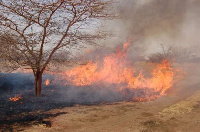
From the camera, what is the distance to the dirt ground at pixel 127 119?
253 inches

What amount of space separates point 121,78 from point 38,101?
9.89 metres

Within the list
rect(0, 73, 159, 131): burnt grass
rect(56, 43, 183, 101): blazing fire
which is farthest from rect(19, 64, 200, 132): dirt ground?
rect(56, 43, 183, 101): blazing fire

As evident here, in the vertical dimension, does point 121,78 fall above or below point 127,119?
above

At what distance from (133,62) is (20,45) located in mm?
22472

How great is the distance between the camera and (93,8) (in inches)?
371

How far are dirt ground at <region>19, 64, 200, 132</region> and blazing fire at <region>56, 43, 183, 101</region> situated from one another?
2896mm

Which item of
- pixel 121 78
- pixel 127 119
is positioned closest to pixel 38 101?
pixel 127 119

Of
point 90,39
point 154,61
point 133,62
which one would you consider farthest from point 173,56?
point 90,39

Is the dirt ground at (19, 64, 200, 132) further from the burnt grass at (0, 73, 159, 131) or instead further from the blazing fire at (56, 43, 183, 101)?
the blazing fire at (56, 43, 183, 101)

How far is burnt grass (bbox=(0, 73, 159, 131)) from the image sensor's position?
709 cm

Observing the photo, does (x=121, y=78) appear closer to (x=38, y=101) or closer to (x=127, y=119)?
(x=38, y=101)

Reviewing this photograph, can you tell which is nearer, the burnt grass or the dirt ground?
the dirt ground

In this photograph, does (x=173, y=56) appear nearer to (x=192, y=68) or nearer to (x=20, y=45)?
(x=192, y=68)

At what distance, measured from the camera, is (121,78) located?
18.5 metres
